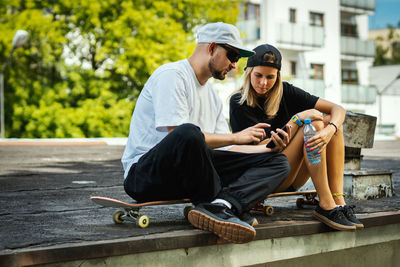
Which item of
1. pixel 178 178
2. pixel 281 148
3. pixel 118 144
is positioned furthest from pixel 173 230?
pixel 118 144

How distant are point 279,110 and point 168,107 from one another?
141 cm

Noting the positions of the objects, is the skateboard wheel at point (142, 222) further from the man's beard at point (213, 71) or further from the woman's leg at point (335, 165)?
Result: the woman's leg at point (335, 165)

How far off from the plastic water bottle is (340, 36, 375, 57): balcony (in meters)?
34.7

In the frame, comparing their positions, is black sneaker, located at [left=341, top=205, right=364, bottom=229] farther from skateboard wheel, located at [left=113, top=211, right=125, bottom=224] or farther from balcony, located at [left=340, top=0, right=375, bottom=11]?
balcony, located at [left=340, top=0, right=375, bottom=11]

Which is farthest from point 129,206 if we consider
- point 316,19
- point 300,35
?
point 316,19

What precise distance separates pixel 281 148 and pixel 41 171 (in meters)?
5.80

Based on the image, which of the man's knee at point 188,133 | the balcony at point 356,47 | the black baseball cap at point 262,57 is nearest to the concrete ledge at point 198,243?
the man's knee at point 188,133

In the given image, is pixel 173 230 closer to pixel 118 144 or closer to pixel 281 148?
pixel 281 148

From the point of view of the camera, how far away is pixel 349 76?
3919cm

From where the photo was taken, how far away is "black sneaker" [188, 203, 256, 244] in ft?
11.2

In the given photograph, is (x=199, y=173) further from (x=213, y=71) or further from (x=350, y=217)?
(x=350, y=217)

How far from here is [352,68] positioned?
39.3 metres

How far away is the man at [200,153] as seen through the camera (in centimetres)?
352

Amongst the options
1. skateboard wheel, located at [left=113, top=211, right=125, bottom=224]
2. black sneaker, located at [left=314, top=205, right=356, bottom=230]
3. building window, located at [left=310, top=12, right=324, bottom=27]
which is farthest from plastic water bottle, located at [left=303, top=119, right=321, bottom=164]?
building window, located at [left=310, top=12, right=324, bottom=27]
